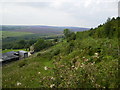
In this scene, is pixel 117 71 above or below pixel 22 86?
above

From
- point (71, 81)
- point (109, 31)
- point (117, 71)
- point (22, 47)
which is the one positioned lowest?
point (22, 47)

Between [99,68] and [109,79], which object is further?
[99,68]

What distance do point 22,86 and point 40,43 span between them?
3066 centimetres

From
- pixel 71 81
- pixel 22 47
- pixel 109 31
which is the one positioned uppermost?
pixel 109 31

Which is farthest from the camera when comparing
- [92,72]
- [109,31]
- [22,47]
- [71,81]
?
[22,47]

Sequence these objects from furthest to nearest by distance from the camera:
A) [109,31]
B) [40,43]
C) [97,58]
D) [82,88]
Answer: [40,43] < [109,31] < [97,58] < [82,88]

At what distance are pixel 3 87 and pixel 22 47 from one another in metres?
42.6

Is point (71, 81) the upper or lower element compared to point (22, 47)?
upper

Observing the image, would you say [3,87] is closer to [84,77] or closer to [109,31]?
[84,77]

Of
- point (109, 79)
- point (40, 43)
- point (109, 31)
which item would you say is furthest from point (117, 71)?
point (40, 43)

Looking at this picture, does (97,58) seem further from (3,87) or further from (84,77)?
(3,87)

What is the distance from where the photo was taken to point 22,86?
450 centimetres

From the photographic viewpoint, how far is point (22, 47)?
4509 centimetres

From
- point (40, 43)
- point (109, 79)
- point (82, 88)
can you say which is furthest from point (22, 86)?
point (40, 43)
